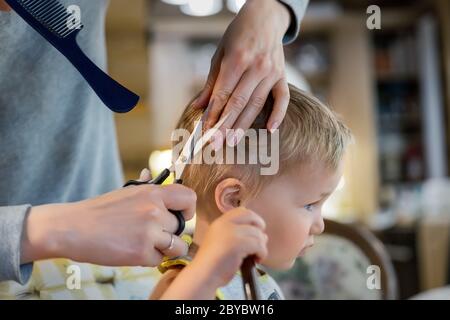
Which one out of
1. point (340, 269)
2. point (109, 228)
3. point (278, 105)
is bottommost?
point (340, 269)

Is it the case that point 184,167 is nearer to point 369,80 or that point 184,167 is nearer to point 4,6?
point 4,6

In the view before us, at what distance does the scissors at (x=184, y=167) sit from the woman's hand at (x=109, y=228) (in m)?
0.02

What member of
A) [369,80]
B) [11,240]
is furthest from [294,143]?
[369,80]

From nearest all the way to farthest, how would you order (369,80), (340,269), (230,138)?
1. (230,138)
2. (340,269)
3. (369,80)

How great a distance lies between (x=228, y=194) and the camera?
0.55 m

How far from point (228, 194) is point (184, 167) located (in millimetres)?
96

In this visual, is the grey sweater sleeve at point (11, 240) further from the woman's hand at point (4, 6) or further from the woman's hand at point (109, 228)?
the woman's hand at point (4, 6)

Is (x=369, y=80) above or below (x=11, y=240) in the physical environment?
above

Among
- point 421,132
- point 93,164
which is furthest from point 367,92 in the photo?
point 93,164

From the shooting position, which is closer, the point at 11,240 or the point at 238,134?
the point at 11,240

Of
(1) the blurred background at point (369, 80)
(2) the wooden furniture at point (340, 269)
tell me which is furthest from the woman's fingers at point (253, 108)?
(1) the blurred background at point (369, 80)

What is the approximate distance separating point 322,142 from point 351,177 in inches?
118

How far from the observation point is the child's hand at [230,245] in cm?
39

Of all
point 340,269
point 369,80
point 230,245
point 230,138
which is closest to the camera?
point 230,245
